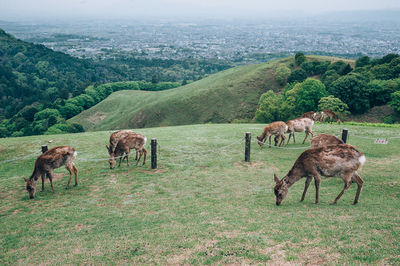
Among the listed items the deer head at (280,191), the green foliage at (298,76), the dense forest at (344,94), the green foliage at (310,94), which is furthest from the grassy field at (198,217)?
the green foliage at (298,76)

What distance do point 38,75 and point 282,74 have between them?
492ft

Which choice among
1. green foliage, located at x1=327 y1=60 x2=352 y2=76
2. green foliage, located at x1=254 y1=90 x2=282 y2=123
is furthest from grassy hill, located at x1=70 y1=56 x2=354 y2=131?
green foliage, located at x1=327 y1=60 x2=352 y2=76

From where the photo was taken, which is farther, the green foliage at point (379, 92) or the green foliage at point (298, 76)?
the green foliage at point (298, 76)

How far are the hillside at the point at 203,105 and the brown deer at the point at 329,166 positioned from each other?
181 ft

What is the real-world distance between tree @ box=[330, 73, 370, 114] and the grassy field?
3562cm

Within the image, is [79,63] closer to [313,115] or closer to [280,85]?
[280,85]

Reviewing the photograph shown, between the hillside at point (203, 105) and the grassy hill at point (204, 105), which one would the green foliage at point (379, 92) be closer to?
Answer: the grassy hill at point (204, 105)

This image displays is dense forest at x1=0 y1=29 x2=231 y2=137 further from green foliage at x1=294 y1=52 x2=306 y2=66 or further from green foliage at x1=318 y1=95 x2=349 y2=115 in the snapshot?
green foliage at x1=318 y1=95 x2=349 y2=115

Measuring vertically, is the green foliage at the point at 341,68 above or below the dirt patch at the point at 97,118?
above

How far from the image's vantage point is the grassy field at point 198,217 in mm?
7191

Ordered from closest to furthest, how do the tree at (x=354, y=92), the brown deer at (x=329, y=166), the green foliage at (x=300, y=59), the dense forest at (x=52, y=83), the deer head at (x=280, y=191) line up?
the brown deer at (x=329, y=166), the deer head at (x=280, y=191), the tree at (x=354, y=92), the green foliage at (x=300, y=59), the dense forest at (x=52, y=83)

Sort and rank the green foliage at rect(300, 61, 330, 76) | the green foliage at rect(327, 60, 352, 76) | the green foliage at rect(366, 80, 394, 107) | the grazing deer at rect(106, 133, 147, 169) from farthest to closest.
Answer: the green foliage at rect(300, 61, 330, 76) → the green foliage at rect(327, 60, 352, 76) → the green foliage at rect(366, 80, 394, 107) → the grazing deer at rect(106, 133, 147, 169)

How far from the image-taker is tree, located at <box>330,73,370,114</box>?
163ft

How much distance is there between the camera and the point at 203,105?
7188cm
